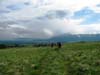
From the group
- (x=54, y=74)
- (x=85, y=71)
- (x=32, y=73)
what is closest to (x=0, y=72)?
(x=32, y=73)

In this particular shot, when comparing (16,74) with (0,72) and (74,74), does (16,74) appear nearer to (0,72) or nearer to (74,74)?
(0,72)

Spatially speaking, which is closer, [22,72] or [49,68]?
[22,72]

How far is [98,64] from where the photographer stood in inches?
1667

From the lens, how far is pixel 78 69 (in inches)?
1526

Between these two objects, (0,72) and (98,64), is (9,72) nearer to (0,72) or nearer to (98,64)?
(0,72)

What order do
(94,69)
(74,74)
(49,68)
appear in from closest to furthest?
1. (74,74)
2. (94,69)
3. (49,68)

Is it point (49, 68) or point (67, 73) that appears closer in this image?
point (67, 73)

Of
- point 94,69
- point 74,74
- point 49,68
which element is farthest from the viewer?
point 49,68

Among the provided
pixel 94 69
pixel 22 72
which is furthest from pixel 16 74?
pixel 94 69

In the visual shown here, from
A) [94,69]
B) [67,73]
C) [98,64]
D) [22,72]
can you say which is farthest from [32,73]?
[98,64]

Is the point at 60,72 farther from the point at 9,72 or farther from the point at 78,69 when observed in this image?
the point at 9,72

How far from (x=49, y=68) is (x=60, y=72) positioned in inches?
172

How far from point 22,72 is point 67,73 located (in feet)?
19.2

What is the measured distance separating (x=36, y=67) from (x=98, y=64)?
8.64 m
